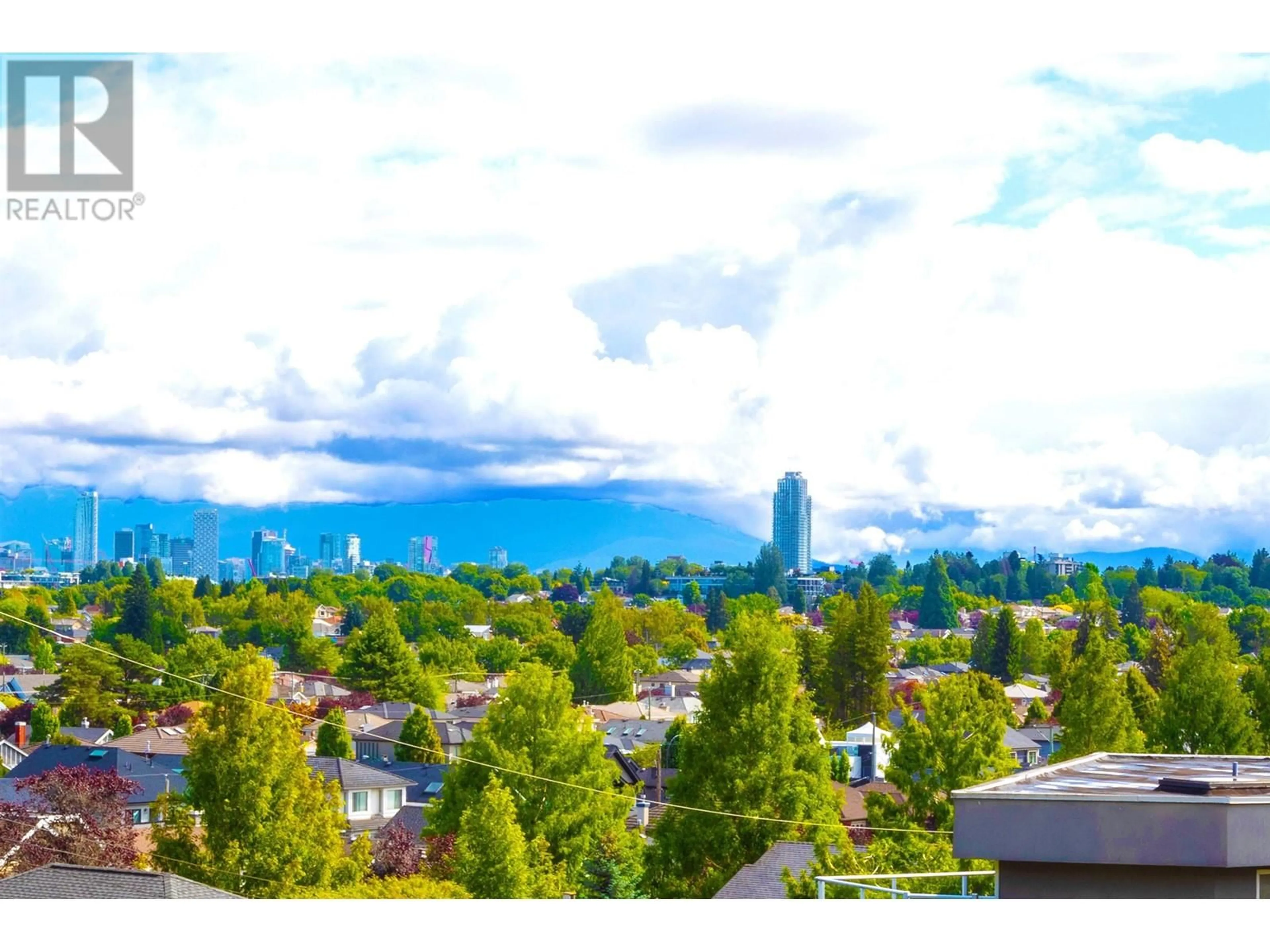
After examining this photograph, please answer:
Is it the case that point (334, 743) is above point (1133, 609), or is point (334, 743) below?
below

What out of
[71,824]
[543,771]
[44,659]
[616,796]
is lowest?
[71,824]

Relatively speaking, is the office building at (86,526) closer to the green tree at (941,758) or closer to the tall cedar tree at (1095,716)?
the tall cedar tree at (1095,716)

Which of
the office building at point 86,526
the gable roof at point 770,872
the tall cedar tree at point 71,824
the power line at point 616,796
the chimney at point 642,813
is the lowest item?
the chimney at point 642,813

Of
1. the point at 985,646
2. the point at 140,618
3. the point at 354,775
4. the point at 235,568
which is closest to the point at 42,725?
the point at 354,775

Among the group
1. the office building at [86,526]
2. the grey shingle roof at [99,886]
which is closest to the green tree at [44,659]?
the grey shingle roof at [99,886]

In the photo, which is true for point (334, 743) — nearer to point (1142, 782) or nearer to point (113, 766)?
point (113, 766)
